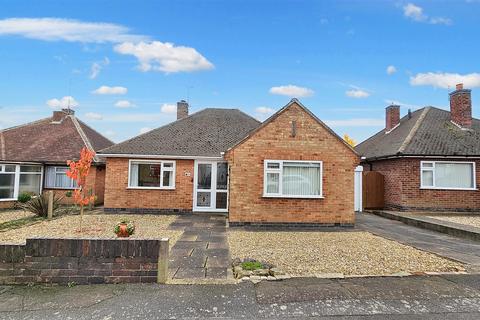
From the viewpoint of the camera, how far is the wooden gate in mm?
16297

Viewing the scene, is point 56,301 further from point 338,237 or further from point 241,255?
point 338,237

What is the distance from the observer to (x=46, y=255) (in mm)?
4992

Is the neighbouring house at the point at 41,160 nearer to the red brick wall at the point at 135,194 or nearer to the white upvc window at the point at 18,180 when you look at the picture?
the white upvc window at the point at 18,180

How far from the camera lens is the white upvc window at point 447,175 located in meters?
15.0

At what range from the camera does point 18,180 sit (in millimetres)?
15836

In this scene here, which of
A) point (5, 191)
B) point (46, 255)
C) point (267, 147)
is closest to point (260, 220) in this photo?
point (267, 147)

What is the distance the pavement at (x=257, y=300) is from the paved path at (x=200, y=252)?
2.19 ft

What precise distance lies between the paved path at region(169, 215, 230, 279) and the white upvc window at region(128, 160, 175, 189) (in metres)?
3.21

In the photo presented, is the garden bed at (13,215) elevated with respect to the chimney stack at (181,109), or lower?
lower

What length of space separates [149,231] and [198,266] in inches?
165

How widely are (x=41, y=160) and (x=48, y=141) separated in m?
2.19

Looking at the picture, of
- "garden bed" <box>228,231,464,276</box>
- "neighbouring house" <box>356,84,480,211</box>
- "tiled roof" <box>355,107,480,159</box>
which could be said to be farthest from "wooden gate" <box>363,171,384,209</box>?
"garden bed" <box>228,231,464,276</box>

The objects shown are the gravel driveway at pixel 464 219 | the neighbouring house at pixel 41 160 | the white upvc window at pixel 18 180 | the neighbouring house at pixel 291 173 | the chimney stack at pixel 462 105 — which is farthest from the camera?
the chimney stack at pixel 462 105

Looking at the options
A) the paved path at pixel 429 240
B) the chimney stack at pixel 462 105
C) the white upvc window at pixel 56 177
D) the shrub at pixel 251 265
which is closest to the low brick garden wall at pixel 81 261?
the shrub at pixel 251 265
